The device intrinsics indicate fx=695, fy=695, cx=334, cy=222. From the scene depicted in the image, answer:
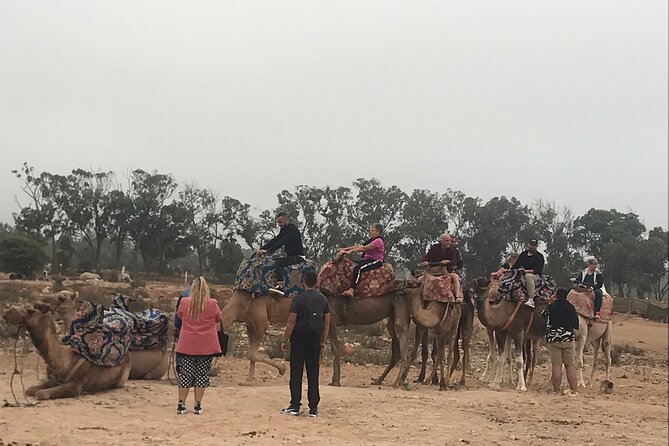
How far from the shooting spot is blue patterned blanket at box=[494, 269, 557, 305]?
46.9 ft

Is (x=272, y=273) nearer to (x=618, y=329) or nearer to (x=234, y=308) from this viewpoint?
(x=234, y=308)

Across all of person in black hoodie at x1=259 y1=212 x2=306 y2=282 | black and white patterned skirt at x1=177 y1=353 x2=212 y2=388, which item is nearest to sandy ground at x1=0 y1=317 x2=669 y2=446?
black and white patterned skirt at x1=177 y1=353 x2=212 y2=388

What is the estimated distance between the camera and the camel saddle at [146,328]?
12094mm

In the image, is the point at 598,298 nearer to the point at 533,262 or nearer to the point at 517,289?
the point at 533,262

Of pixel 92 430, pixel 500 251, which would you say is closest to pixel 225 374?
pixel 92 430

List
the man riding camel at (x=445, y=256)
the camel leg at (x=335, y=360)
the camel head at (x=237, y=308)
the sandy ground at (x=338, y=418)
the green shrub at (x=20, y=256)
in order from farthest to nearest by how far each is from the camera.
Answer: the green shrub at (x=20, y=256) → the man riding camel at (x=445, y=256) → the camel leg at (x=335, y=360) → the camel head at (x=237, y=308) → the sandy ground at (x=338, y=418)

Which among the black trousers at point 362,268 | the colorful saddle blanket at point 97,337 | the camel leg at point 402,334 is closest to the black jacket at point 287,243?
the black trousers at point 362,268

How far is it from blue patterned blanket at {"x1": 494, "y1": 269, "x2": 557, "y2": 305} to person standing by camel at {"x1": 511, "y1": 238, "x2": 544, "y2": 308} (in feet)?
0.36

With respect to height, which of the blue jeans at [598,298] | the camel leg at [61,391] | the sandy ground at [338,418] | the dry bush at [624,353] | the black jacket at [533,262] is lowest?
the dry bush at [624,353]

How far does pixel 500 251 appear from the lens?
55.3 m

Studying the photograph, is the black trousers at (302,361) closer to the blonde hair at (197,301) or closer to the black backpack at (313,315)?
the black backpack at (313,315)

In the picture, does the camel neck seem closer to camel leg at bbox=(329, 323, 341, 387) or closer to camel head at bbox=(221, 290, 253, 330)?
camel head at bbox=(221, 290, 253, 330)

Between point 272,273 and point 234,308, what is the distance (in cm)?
96

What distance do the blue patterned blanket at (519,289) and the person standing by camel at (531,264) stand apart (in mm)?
109
